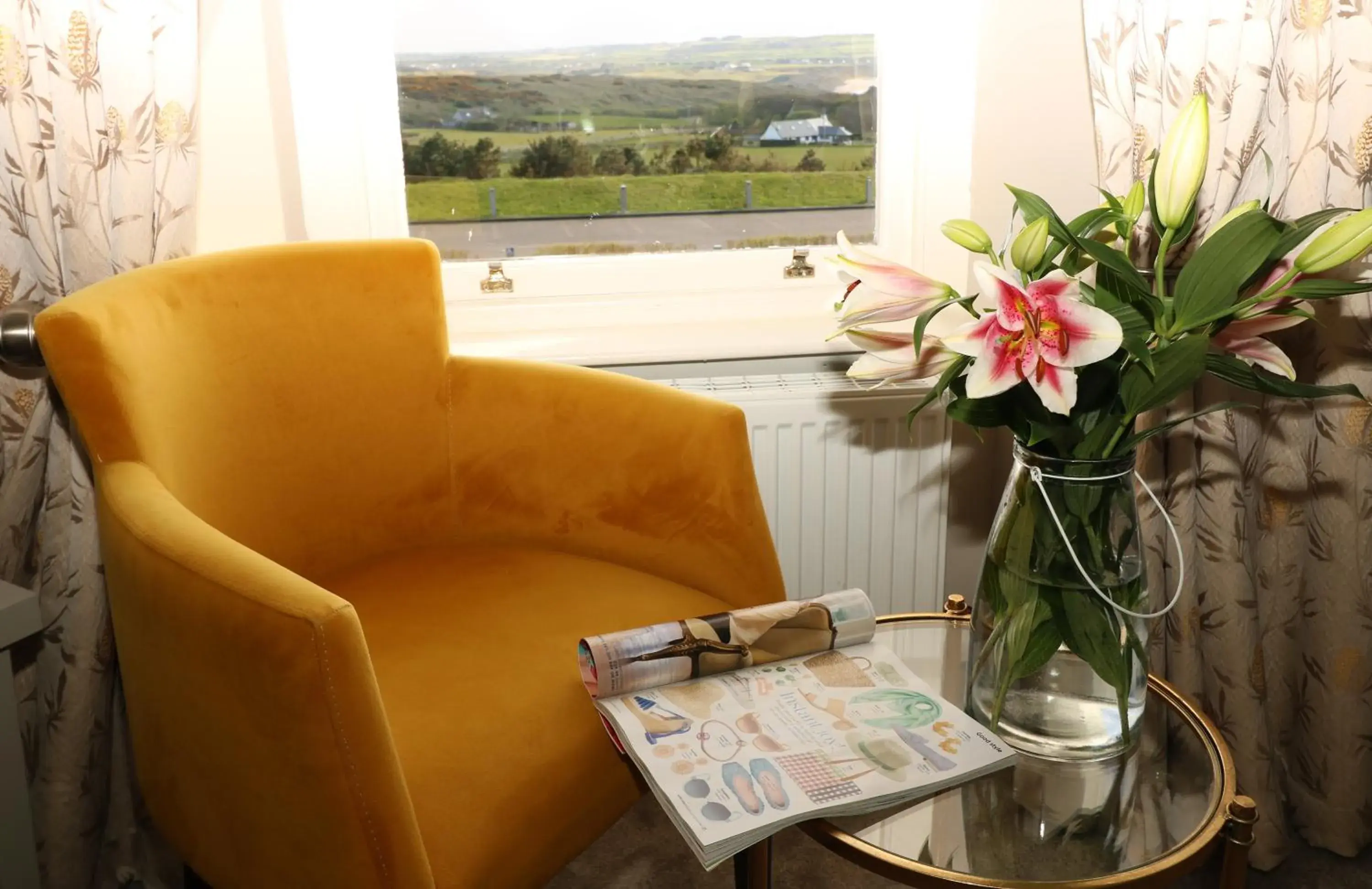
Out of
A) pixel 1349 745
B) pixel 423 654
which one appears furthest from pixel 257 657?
pixel 1349 745

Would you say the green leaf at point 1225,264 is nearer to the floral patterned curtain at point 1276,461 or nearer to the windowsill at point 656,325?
the floral patterned curtain at point 1276,461

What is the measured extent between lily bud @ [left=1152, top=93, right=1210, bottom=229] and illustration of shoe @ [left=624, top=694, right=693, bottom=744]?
0.61 metres

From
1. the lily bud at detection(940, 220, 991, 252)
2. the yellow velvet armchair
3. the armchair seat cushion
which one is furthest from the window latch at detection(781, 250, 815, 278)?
the lily bud at detection(940, 220, 991, 252)

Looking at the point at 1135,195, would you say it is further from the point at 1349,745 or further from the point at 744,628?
the point at 1349,745

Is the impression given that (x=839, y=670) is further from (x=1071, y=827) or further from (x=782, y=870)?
(x=782, y=870)

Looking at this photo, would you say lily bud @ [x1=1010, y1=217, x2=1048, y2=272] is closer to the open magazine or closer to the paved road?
the open magazine

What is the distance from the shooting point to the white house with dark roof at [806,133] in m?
1.94

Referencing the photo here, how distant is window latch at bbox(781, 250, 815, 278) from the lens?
6.44 feet

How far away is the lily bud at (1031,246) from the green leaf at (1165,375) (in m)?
0.12

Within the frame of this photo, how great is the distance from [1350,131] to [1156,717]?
808 millimetres

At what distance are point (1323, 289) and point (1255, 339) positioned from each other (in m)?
0.09

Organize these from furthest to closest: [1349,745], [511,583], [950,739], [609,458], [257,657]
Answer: [1349,745]
[609,458]
[511,583]
[950,739]
[257,657]

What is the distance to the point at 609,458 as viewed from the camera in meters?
1.50

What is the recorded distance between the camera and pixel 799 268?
1961 mm
